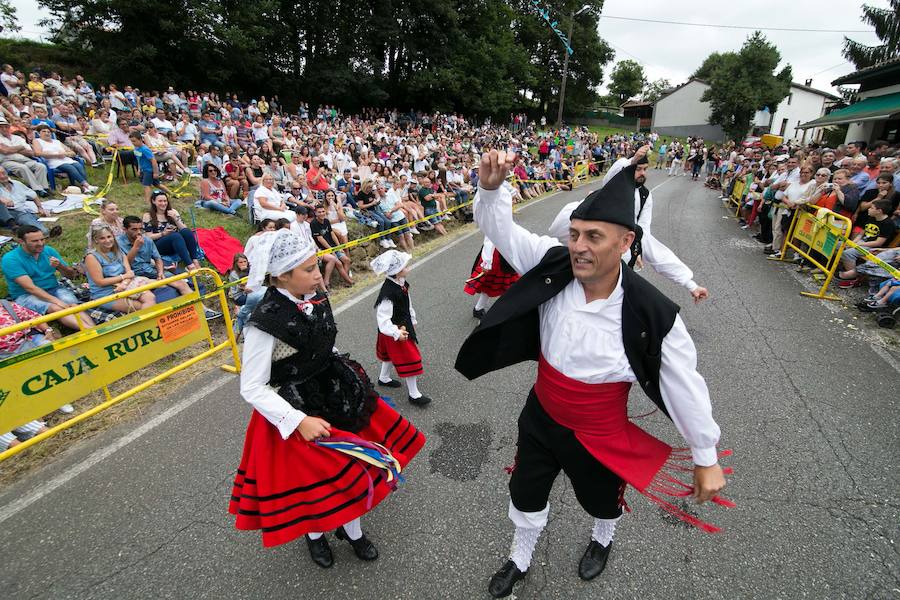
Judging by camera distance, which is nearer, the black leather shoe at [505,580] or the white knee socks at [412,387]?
the black leather shoe at [505,580]

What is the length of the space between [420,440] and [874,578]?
273 centimetres

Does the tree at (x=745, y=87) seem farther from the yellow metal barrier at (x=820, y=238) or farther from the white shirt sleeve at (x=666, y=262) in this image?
the white shirt sleeve at (x=666, y=262)

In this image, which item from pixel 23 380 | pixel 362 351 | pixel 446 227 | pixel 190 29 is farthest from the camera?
pixel 190 29

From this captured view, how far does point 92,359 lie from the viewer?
3877mm

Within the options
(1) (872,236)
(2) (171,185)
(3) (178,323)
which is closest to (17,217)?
(2) (171,185)

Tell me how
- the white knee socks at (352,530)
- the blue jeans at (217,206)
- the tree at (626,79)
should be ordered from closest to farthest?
the white knee socks at (352,530) < the blue jeans at (217,206) < the tree at (626,79)

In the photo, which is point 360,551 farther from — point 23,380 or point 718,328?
point 718,328

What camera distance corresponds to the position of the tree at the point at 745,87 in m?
46.1

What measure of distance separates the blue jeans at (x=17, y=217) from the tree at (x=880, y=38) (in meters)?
41.5

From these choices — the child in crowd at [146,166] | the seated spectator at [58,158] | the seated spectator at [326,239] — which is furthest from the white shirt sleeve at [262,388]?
the seated spectator at [58,158]

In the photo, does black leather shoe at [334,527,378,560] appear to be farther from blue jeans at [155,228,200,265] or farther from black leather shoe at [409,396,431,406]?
blue jeans at [155,228,200,265]

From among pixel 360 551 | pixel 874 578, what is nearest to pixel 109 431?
pixel 360 551

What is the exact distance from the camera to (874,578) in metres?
2.53

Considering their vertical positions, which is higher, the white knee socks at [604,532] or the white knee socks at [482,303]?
the white knee socks at [482,303]
